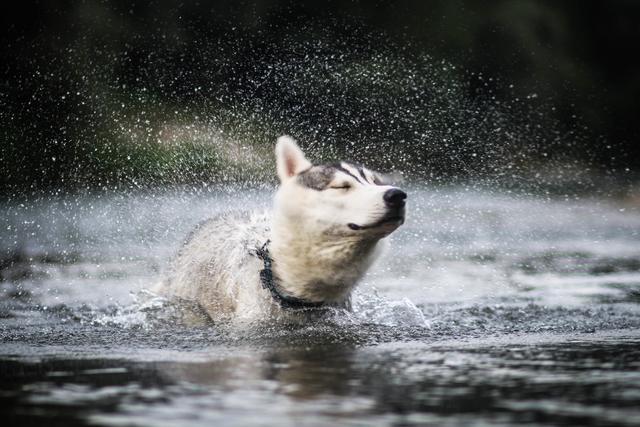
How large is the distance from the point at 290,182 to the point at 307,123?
11.4 m

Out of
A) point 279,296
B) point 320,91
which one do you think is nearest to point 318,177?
point 279,296

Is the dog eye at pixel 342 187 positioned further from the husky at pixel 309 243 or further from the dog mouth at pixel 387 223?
the dog mouth at pixel 387 223

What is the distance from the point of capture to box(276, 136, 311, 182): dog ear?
537 centimetres

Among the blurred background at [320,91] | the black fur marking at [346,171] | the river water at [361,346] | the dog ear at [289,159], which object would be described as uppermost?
the blurred background at [320,91]

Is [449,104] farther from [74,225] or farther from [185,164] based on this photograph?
[74,225]

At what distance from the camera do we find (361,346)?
4.20 meters

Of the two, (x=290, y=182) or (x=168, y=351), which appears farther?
(x=290, y=182)

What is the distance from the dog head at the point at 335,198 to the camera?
471cm

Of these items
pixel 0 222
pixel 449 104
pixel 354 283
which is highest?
pixel 449 104

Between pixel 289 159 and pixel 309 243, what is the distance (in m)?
0.59

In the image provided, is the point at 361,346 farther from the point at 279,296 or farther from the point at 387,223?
the point at 279,296

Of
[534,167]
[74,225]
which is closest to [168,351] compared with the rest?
[74,225]

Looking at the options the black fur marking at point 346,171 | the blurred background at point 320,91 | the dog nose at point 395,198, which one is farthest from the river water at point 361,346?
the blurred background at point 320,91

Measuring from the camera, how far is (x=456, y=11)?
2322 centimetres
